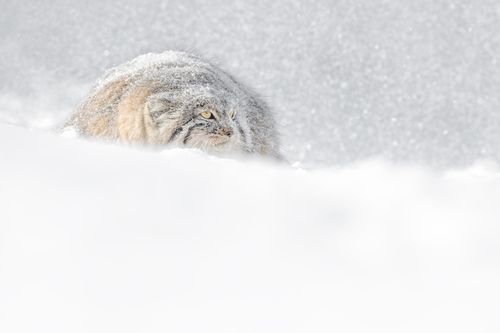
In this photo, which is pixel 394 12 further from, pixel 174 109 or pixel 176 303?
pixel 176 303

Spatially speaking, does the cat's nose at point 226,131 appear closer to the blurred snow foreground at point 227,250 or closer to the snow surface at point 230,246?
the snow surface at point 230,246

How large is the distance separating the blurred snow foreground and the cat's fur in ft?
8.46

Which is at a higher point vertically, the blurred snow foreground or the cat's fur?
the cat's fur

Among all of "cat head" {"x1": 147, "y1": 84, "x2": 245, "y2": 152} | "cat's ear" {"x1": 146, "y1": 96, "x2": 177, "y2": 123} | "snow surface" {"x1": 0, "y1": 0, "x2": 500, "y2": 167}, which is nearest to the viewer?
"cat head" {"x1": 147, "y1": 84, "x2": 245, "y2": 152}

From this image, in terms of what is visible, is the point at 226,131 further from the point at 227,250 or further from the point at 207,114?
the point at 227,250

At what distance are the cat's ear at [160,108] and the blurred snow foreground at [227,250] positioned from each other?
8.76 feet

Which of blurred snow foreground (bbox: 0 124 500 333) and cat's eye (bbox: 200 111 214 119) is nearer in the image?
blurred snow foreground (bbox: 0 124 500 333)

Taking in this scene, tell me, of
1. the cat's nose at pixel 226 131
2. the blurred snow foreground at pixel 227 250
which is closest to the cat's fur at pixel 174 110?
the cat's nose at pixel 226 131

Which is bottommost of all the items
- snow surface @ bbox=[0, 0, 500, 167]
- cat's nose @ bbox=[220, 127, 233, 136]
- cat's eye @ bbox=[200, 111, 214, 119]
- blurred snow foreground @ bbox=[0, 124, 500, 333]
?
blurred snow foreground @ bbox=[0, 124, 500, 333]

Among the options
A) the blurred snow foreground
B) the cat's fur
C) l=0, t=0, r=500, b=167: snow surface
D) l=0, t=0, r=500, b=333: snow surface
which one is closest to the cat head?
the cat's fur

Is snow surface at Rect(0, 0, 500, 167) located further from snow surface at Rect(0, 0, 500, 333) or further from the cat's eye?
snow surface at Rect(0, 0, 500, 333)

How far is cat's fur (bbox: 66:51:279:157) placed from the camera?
477 cm

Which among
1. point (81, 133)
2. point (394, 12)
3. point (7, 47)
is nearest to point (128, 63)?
point (81, 133)

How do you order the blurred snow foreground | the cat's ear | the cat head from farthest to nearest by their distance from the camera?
1. the cat's ear
2. the cat head
3. the blurred snow foreground
